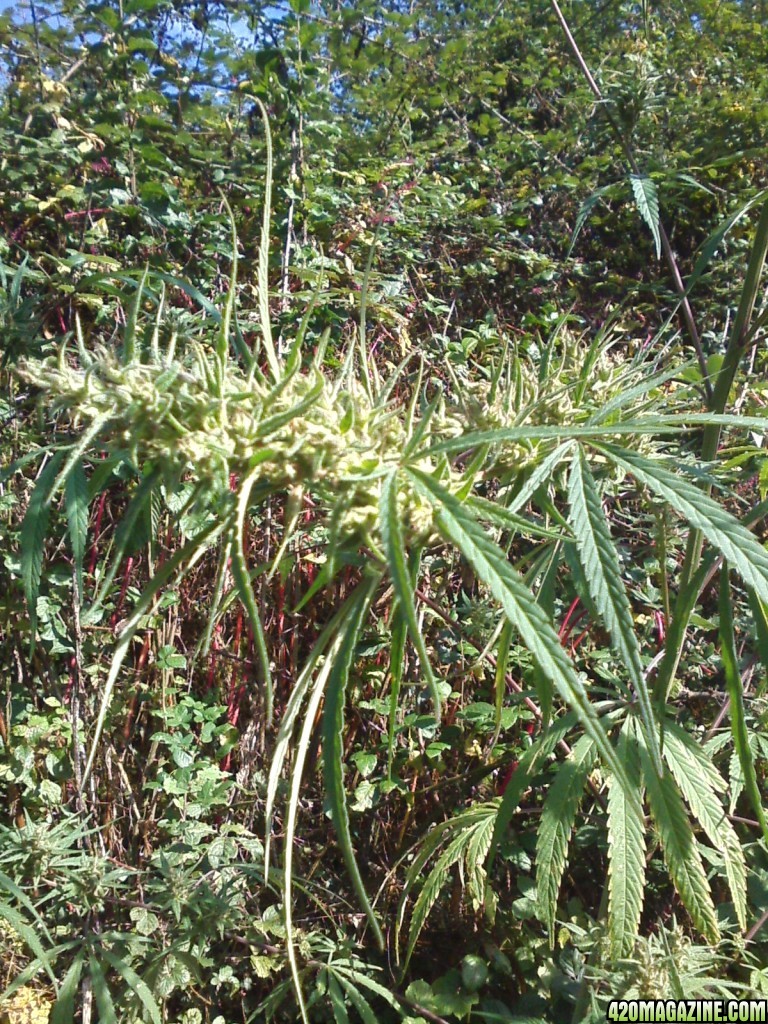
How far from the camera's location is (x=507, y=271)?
124 inches

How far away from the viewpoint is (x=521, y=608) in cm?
59

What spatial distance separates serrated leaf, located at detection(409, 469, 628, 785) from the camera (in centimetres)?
56

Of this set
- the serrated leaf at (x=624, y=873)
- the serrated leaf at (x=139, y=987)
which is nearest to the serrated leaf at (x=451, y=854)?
the serrated leaf at (x=624, y=873)

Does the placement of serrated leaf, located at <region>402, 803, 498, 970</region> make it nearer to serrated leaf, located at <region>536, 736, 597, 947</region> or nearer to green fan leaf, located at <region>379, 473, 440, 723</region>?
serrated leaf, located at <region>536, 736, 597, 947</region>

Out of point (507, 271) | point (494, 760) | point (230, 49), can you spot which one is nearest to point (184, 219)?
point (230, 49)

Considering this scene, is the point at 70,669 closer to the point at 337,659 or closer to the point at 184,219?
the point at 184,219

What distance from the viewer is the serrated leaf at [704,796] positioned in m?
1.11

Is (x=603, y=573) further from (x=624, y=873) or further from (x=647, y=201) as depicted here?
(x=647, y=201)

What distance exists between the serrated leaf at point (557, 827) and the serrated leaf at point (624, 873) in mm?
85

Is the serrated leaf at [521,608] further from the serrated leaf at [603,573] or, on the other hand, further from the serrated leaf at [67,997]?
the serrated leaf at [67,997]

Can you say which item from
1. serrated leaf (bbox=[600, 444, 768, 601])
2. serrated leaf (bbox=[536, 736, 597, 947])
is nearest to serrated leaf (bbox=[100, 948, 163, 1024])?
serrated leaf (bbox=[536, 736, 597, 947])

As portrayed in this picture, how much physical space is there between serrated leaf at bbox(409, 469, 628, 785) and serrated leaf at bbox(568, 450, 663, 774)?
8 centimetres

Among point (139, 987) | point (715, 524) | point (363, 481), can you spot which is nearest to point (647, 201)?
point (715, 524)

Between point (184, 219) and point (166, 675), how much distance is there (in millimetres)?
1403
